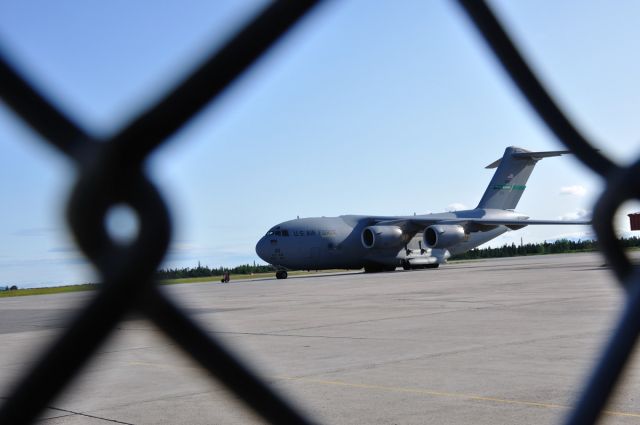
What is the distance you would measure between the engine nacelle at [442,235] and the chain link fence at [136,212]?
34.9m

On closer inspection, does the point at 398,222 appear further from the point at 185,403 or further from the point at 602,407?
the point at 602,407

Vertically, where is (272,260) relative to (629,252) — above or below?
above

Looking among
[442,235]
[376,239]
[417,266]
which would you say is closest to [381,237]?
[376,239]

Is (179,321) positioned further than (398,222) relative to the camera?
No

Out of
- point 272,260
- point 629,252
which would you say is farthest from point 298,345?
point 272,260

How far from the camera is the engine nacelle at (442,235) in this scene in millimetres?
35406

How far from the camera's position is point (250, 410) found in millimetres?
883

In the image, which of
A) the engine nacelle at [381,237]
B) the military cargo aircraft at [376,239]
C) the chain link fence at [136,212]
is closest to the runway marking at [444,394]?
the chain link fence at [136,212]

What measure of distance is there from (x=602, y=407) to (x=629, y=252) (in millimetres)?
330

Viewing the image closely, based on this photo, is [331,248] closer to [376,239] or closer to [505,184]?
[376,239]

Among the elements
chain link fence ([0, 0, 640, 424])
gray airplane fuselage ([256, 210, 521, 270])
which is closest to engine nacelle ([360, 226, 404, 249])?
gray airplane fuselage ([256, 210, 521, 270])

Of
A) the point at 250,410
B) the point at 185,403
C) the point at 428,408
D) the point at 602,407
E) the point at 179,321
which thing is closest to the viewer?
the point at 179,321

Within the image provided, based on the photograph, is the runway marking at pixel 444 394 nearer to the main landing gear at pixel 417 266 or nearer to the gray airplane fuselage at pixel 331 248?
the gray airplane fuselage at pixel 331 248

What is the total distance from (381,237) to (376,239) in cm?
25
